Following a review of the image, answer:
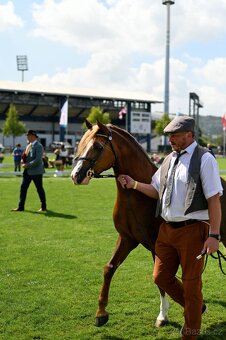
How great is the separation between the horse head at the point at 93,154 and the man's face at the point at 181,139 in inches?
29.5

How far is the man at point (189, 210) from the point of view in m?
3.85

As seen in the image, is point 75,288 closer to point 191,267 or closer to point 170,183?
point 191,267

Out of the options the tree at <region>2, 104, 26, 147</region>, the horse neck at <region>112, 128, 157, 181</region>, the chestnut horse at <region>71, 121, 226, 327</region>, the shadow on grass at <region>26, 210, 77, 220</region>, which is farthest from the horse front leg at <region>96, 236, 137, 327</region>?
the tree at <region>2, 104, 26, 147</region>

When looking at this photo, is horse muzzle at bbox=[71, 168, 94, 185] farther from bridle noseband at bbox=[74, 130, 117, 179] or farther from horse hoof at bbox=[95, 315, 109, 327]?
horse hoof at bbox=[95, 315, 109, 327]

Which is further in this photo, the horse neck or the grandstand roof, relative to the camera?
the grandstand roof

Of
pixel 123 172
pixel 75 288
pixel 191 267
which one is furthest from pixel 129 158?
pixel 75 288

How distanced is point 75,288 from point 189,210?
2872mm

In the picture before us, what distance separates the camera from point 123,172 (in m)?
4.72

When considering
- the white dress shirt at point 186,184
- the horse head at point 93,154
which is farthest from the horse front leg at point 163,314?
the horse head at point 93,154

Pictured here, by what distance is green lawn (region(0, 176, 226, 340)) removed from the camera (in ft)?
16.0

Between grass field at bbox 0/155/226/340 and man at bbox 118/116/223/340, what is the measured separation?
0.98 meters

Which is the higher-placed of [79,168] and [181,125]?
[181,125]

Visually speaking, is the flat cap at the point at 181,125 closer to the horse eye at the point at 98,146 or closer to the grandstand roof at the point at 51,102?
the horse eye at the point at 98,146

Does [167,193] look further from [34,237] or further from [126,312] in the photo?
[34,237]
